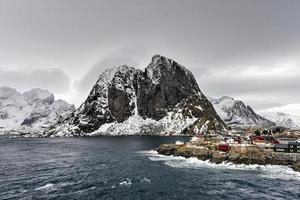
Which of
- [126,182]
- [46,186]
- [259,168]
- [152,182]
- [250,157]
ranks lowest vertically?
[46,186]

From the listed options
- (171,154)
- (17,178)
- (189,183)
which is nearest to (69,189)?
(17,178)

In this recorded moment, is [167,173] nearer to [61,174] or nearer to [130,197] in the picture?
[130,197]

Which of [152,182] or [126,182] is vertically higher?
[152,182]

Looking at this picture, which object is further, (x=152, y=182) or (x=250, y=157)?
(x=250, y=157)

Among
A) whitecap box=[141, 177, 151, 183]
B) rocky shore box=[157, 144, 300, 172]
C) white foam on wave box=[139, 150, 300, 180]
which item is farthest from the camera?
rocky shore box=[157, 144, 300, 172]

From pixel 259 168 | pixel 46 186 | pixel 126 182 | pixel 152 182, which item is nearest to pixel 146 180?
pixel 152 182

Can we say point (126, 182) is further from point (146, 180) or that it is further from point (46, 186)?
point (46, 186)

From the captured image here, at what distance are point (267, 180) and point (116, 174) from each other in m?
38.5

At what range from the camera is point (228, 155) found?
3597 inches

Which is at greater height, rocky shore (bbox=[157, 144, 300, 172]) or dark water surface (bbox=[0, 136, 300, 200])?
rocky shore (bbox=[157, 144, 300, 172])

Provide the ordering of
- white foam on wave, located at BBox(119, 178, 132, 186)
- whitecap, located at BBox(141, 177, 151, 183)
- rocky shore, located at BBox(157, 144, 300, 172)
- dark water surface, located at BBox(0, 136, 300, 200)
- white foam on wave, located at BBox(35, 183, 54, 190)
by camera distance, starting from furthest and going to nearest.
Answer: rocky shore, located at BBox(157, 144, 300, 172), whitecap, located at BBox(141, 177, 151, 183), white foam on wave, located at BBox(119, 178, 132, 186), white foam on wave, located at BBox(35, 183, 54, 190), dark water surface, located at BBox(0, 136, 300, 200)

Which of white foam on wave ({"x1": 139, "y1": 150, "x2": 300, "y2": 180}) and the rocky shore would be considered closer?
white foam on wave ({"x1": 139, "y1": 150, "x2": 300, "y2": 180})

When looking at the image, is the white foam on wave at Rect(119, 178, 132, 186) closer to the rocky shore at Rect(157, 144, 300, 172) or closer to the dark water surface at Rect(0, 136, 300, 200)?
the dark water surface at Rect(0, 136, 300, 200)

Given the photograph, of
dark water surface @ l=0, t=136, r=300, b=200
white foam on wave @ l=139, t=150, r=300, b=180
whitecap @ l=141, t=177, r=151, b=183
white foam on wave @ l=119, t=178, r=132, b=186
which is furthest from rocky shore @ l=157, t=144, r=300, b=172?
white foam on wave @ l=119, t=178, r=132, b=186
